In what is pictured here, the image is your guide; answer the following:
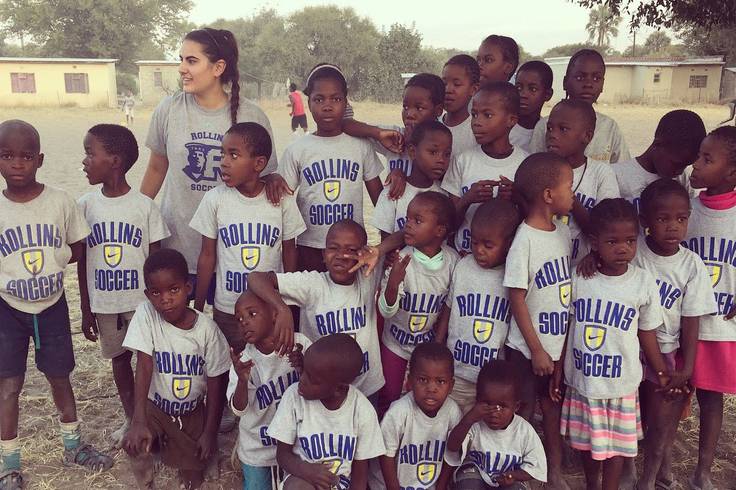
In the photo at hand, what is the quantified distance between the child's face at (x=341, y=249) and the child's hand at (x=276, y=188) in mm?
456

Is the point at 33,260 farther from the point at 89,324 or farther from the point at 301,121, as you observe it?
the point at 301,121

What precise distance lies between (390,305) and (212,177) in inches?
50.2

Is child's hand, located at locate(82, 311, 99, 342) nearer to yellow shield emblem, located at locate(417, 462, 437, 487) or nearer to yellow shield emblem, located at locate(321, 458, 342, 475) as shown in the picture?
yellow shield emblem, located at locate(321, 458, 342, 475)

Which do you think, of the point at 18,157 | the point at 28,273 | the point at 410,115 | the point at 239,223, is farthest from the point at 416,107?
the point at 28,273

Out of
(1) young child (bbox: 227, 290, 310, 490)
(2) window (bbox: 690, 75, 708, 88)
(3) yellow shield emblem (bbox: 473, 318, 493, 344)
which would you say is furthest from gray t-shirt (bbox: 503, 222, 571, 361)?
(2) window (bbox: 690, 75, 708, 88)

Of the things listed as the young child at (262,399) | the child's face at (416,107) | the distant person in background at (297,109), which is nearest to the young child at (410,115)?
the child's face at (416,107)

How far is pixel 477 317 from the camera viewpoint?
2.97 meters

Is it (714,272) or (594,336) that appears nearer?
(594,336)

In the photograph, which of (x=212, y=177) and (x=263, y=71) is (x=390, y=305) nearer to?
(x=212, y=177)

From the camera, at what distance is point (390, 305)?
2.93 meters

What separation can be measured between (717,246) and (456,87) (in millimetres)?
1557

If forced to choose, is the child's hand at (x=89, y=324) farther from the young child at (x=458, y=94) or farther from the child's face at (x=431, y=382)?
the young child at (x=458, y=94)

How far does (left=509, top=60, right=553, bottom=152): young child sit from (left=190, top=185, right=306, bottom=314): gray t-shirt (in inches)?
57.1

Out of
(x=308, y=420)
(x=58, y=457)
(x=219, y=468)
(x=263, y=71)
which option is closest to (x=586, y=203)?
(x=308, y=420)
